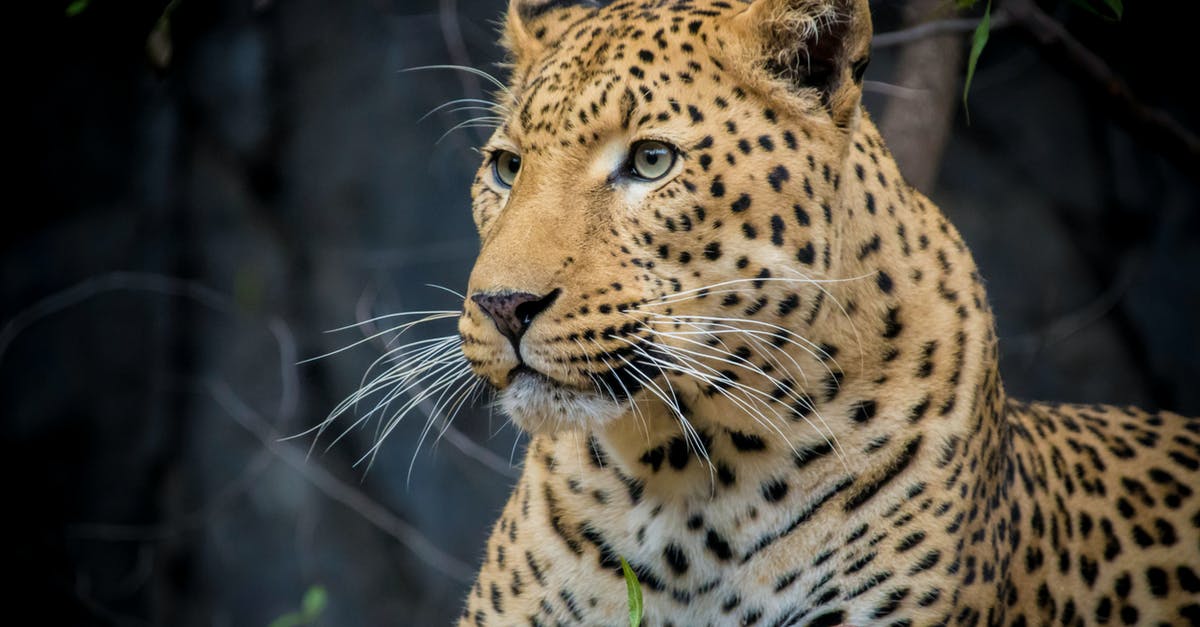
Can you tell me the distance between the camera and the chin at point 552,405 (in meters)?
2.80

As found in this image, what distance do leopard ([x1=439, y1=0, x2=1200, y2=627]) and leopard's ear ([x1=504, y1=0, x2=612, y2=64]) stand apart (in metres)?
0.02

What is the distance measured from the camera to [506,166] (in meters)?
3.33

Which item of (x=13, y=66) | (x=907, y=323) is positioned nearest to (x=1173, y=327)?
(x=907, y=323)

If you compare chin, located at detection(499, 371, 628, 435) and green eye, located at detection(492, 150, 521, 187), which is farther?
green eye, located at detection(492, 150, 521, 187)

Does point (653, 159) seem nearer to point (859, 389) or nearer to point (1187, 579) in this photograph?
point (859, 389)

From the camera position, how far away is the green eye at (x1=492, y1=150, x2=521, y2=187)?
328 centimetres

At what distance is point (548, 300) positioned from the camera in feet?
8.87

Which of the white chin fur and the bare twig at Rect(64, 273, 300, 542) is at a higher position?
the white chin fur

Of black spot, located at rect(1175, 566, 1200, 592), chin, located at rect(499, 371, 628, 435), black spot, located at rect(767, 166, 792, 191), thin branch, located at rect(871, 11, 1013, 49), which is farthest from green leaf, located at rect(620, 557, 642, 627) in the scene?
thin branch, located at rect(871, 11, 1013, 49)

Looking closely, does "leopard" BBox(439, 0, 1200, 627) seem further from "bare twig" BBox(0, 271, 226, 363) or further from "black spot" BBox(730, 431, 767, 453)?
"bare twig" BBox(0, 271, 226, 363)

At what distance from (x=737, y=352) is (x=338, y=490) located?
4.82 meters

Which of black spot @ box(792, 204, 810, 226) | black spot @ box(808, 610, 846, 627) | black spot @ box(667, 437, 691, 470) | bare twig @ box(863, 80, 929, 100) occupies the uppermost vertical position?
black spot @ box(792, 204, 810, 226)

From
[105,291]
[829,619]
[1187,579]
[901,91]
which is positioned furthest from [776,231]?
[105,291]

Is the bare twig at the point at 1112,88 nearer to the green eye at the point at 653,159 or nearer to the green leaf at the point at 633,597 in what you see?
the green eye at the point at 653,159
